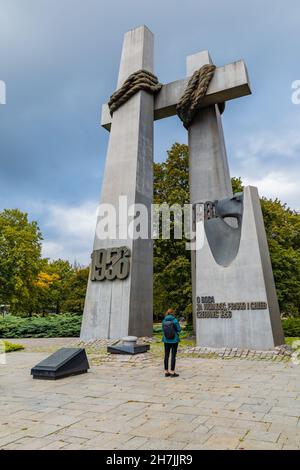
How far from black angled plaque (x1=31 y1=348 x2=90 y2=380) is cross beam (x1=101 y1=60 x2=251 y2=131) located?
13832 mm

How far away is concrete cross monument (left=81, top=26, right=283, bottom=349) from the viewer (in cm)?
1130

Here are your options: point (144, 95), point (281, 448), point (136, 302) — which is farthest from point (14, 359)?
point (144, 95)

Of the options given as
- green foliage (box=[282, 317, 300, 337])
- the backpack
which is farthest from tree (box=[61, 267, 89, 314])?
the backpack

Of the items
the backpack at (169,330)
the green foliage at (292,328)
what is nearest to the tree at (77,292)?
the green foliage at (292,328)

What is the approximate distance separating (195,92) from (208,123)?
1.72 metres

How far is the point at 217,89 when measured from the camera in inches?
667

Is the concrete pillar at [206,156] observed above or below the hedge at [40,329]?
above

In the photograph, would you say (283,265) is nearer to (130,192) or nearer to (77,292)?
(130,192)

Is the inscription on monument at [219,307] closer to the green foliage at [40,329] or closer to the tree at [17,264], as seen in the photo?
the green foliage at [40,329]

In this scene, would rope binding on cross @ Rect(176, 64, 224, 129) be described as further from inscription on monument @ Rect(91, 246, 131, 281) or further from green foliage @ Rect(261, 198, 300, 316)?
green foliage @ Rect(261, 198, 300, 316)

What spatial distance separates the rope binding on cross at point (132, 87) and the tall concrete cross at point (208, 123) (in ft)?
2.99

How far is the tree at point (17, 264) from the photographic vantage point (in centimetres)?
2516

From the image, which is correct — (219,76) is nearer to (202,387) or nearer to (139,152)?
(139,152)
